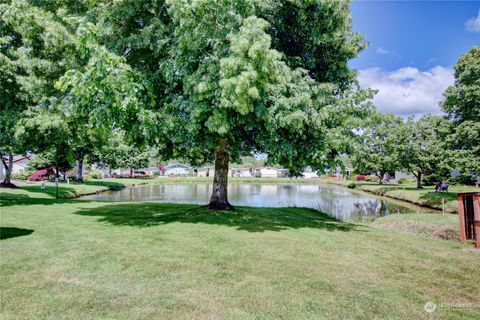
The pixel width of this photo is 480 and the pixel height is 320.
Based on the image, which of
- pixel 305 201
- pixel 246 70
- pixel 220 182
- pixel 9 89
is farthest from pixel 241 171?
pixel 246 70

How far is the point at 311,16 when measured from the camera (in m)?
13.1

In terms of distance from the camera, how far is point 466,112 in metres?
27.7

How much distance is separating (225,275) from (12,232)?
7282 mm

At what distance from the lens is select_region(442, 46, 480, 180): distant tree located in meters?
24.7

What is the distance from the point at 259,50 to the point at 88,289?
775 centimetres

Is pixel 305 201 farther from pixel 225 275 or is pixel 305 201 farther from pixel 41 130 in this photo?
pixel 225 275

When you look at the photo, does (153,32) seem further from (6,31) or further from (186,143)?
(6,31)

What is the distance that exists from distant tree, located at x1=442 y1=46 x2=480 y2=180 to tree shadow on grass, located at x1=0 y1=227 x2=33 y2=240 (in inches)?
1105

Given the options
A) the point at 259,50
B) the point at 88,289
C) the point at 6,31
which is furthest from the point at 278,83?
the point at 6,31

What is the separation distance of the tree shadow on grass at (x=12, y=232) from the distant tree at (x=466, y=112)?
2806 cm

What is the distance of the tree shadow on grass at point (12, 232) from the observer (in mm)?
8921

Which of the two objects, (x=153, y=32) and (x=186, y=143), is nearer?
(x=186, y=143)

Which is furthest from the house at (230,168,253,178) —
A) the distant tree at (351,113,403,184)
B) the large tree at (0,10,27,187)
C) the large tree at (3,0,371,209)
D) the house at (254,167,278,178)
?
the large tree at (3,0,371,209)

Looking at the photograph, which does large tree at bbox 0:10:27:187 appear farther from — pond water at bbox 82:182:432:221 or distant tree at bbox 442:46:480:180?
distant tree at bbox 442:46:480:180
